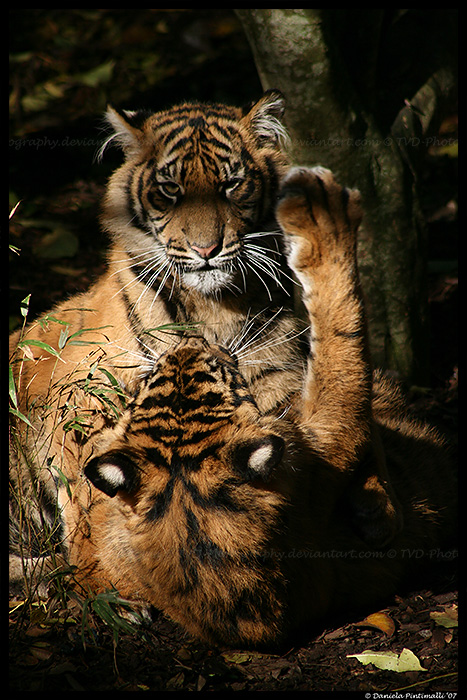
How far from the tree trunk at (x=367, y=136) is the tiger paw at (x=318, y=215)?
117 cm

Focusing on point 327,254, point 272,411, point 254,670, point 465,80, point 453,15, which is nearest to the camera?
point 254,670

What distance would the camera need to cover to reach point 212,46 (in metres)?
9.07

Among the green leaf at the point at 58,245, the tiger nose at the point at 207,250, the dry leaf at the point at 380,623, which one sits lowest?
the dry leaf at the point at 380,623

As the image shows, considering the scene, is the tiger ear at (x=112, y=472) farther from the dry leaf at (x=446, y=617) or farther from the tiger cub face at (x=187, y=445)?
the dry leaf at (x=446, y=617)

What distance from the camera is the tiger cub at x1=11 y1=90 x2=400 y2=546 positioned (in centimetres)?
369

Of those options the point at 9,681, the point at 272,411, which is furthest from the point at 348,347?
the point at 9,681

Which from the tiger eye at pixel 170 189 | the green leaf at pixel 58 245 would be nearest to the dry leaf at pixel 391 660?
the tiger eye at pixel 170 189

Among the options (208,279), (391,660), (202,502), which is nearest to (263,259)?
(208,279)

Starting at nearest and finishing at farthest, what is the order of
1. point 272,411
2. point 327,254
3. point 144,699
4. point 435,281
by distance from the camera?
point 144,699 < point 327,254 < point 272,411 < point 435,281

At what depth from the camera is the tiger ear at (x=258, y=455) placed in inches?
104

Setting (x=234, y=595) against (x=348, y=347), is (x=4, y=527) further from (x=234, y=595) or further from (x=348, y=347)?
(x=348, y=347)

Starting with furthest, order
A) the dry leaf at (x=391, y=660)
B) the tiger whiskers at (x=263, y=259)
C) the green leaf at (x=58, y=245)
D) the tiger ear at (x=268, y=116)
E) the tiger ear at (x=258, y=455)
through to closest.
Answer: the green leaf at (x=58, y=245), the tiger ear at (x=268, y=116), the tiger whiskers at (x=263, y=259), the dry leaf at (x=391, y=660), the tiger ear at (x=258, y=455)

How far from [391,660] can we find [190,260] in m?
2.15

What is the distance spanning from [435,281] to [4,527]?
423 centimetres
